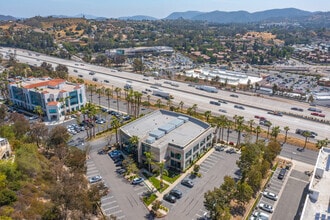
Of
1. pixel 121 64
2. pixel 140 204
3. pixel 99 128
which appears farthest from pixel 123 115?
pixel 121 64

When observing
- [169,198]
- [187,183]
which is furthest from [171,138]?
[169,198]

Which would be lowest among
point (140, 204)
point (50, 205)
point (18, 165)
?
point (140, 204)

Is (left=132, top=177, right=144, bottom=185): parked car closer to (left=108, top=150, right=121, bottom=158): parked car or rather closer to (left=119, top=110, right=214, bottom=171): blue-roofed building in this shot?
(left=119, top=110, right=214, bottom=171): blue-roofed building

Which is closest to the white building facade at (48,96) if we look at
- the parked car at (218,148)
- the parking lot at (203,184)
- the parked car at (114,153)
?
A: the parked car at (114,153)

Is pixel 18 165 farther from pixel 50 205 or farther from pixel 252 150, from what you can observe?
pixel 252 150

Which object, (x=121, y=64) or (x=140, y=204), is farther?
(x=121, y=64)

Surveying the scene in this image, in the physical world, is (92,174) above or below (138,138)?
below

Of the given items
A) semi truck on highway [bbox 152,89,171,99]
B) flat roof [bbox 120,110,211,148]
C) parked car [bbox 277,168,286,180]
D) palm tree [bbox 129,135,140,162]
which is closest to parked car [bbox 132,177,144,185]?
palm tree [bbox 129,135,140,162]

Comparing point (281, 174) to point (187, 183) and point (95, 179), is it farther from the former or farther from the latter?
point (95, 179)
